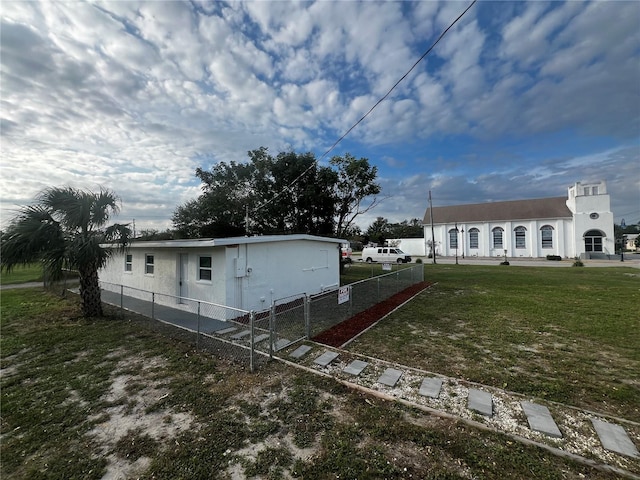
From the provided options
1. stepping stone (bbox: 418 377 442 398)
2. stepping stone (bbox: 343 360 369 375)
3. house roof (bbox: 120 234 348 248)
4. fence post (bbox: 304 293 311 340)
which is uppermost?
house roof (bbox: 120 234 348 248)

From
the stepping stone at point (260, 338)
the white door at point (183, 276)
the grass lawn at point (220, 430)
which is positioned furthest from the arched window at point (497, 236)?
the grass lawn at point (220, 430)

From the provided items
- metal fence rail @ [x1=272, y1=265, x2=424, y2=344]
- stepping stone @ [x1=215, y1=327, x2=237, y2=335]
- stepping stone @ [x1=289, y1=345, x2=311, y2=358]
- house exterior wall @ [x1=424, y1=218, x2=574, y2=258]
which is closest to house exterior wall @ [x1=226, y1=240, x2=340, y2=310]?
metal fence rail @ [x1=272, y1=265, x2=424, y2=344]

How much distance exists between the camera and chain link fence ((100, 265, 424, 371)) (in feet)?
18.7

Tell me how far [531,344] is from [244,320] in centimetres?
760

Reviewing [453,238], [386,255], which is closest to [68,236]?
[386,255]

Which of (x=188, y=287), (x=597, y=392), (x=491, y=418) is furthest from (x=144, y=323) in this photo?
(x=597, y=392)

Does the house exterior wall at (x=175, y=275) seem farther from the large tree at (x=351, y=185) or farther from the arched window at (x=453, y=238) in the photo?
the arched window at (x=453, y=238)

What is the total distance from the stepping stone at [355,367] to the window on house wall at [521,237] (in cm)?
4562

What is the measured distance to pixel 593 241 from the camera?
34531mm

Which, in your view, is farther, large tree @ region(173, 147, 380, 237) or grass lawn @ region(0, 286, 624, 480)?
large tree @ region(173, 147, 380, 237)

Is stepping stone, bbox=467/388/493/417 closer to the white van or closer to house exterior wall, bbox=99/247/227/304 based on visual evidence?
house exterior wall, bbox=99/247/227/304

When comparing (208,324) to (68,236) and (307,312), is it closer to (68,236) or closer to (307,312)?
(307,312)

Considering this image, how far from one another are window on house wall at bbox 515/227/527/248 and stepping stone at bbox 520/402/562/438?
45396 millimetres

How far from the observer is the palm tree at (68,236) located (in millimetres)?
7383
